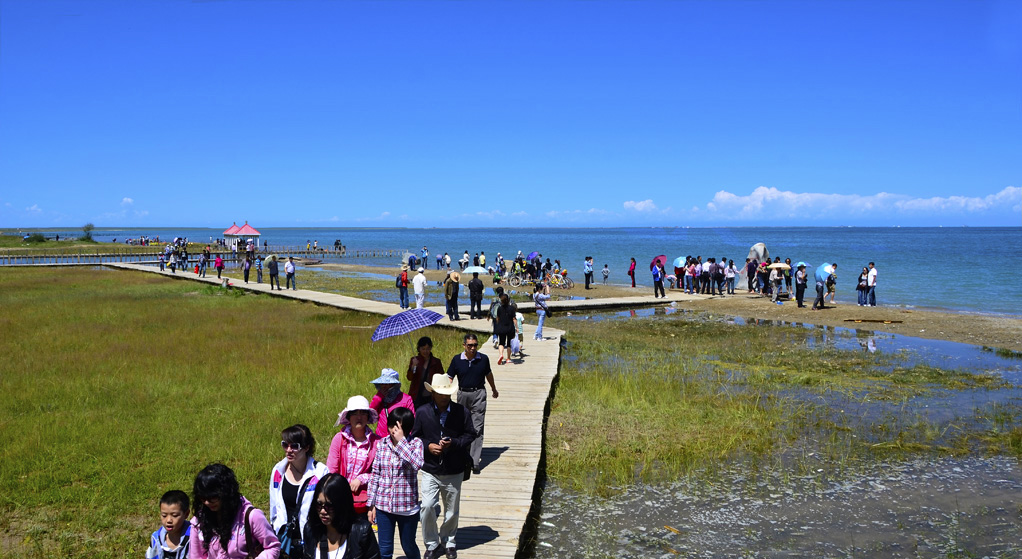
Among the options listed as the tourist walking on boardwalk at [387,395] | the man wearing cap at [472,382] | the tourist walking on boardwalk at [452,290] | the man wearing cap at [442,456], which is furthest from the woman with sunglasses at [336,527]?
the tourist walking on boardwalk at [452,290]

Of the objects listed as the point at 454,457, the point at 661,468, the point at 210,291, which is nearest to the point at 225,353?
the point at 661,468

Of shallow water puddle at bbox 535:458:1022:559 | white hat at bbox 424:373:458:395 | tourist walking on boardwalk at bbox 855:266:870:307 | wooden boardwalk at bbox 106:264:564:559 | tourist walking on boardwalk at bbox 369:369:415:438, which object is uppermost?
white hat at bbox 424:373:458:395

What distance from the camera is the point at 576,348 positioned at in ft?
64.1

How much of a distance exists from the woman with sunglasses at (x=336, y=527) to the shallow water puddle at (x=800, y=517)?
11.4 ft

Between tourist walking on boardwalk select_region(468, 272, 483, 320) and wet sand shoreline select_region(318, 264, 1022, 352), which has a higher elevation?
tourist walking on boardwalk select_region(468, 272, 483, 320)

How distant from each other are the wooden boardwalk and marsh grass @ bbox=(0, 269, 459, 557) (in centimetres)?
248

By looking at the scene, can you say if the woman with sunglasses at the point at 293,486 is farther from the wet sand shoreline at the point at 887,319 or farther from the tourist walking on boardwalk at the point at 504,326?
the wet sand shoreline at the point at 887,319

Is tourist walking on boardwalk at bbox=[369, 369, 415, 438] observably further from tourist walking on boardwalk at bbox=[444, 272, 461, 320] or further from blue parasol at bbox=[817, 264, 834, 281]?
blue parasol at bbox=[817, 264, 834, 281]

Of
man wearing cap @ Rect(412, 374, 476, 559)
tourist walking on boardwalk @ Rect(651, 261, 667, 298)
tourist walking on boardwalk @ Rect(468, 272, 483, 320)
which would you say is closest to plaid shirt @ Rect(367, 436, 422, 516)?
man wearing cap @ Rect(412, 374, 476, 559)

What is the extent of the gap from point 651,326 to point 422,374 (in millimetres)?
16695

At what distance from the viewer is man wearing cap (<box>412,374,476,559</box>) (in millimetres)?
6141

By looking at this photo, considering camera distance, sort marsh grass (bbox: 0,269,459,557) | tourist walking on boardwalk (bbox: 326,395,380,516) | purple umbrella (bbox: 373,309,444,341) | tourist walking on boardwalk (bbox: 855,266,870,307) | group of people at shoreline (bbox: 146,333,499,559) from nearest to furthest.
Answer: group of people at shoreline (bbox: 146,333,499,559) < tourist walking on boardwalk (bbox: 326,395,380,516) < marsh grass (bbox: 0,269,459,557) < purple umbrella (bbox: 373,309,444,341) < tourist walking on boardwalk (bbox: 855,266,870,307)

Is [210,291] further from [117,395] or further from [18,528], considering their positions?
[18,528]

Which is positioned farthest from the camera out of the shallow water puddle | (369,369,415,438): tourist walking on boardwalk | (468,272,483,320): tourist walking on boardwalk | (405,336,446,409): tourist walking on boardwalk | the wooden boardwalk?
(468,272,483,320): tourist walking on boardwalk
